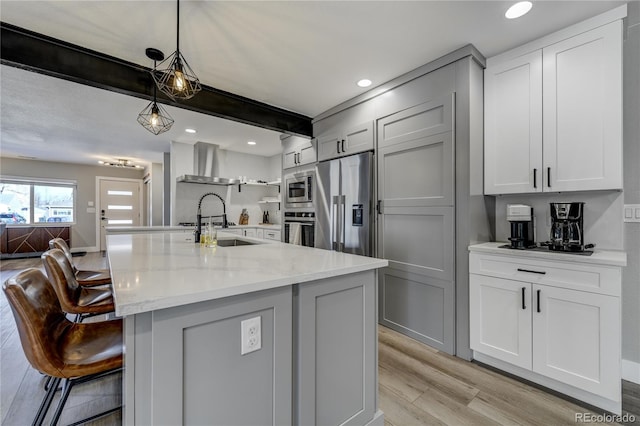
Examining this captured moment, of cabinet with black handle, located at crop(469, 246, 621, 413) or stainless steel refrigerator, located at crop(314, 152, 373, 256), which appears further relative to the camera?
stainless steel refrigerator, located at crop(314, 152, 373, 256)

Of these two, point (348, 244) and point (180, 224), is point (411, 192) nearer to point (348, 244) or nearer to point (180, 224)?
point (348, 244)

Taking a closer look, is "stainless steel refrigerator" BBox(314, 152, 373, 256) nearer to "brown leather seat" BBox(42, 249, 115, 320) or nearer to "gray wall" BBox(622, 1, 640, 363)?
"gray wall" BBox(622, 1, 640, 363)

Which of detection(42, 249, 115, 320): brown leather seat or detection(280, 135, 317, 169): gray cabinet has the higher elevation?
detection(280, 135, 317, 169): gray cabinet

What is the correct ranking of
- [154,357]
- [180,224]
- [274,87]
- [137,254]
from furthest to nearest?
[180,224] → [274,87] → [137,254] → [154,357]

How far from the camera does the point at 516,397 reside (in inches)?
68.0

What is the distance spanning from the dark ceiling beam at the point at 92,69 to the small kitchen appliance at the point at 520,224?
2814 millimetres

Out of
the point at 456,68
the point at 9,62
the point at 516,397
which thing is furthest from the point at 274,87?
the point at 516,397

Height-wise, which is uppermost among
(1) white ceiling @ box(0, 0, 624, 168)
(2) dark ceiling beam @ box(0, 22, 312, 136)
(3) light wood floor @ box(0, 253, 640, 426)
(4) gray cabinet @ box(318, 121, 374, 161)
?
(1) white ceiling @ box(0, 0, 624, 168)

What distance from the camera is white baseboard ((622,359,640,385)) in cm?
184

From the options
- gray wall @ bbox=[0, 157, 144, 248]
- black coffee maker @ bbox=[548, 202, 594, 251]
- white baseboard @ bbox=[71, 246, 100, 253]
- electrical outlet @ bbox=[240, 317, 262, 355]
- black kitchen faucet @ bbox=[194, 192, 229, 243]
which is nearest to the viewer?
electrical outlet @ bbox=[240, 317, 262, 355]

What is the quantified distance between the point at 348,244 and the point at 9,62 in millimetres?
3085

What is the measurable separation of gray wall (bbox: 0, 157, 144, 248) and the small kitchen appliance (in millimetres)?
9409

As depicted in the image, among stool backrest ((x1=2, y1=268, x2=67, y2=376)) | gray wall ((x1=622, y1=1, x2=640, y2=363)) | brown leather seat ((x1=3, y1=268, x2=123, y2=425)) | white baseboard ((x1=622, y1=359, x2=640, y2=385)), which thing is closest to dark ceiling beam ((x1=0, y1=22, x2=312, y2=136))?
brown leather seat ((x1=3, y1=268, x2=123, y2=425))

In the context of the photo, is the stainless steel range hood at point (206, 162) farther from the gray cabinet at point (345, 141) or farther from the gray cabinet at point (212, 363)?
the gray cabinet at point (212, 363)
